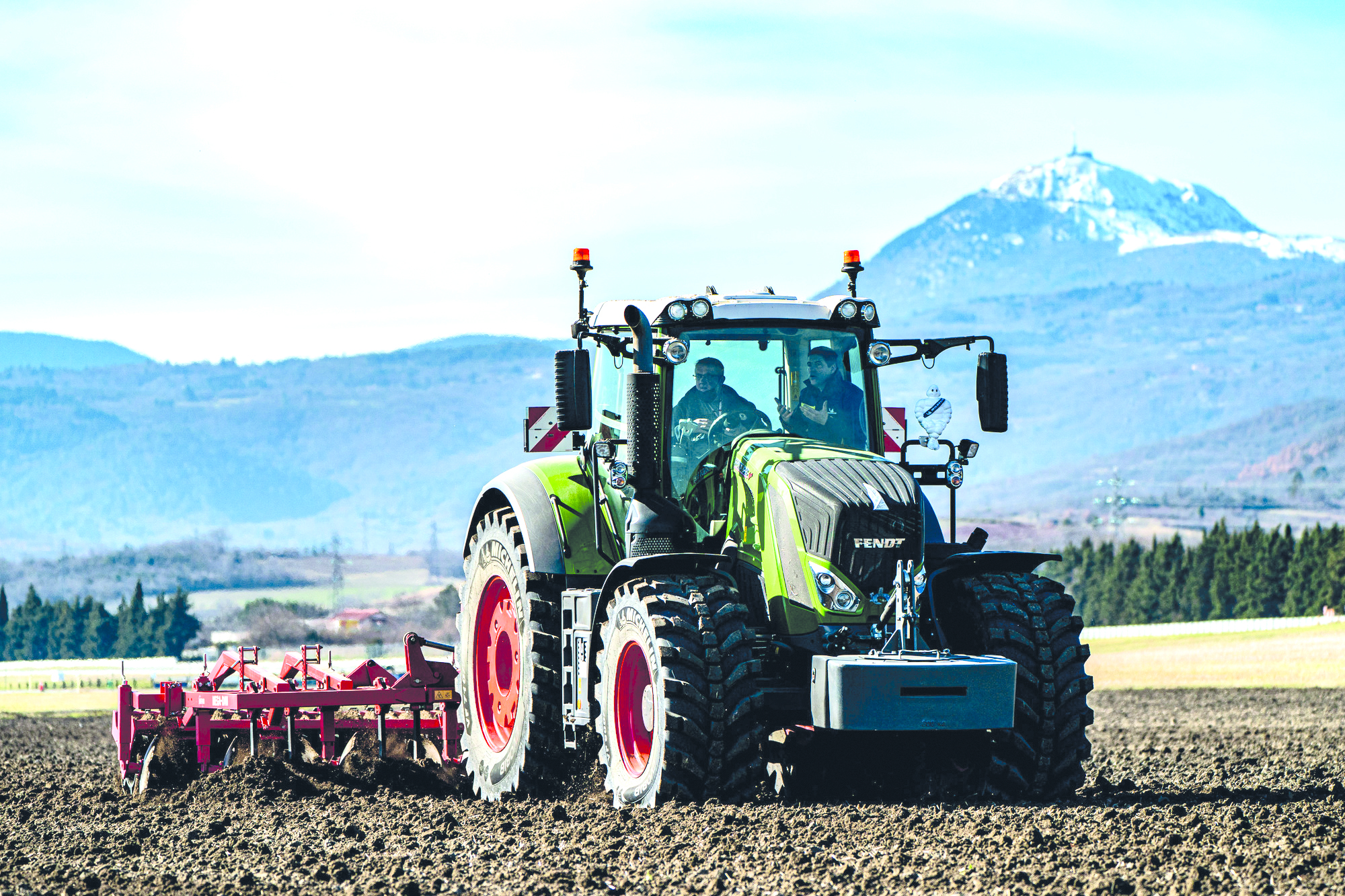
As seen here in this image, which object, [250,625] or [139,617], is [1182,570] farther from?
[139,617]

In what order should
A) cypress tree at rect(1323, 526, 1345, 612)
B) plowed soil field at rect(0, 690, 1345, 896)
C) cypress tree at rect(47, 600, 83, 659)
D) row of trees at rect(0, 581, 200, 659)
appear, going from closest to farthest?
1. plowed soil field at rect(0, 690, 1345, 896)
2. cypress tree at rect(1323, 526, 1345, 612)
3. row of trees at rect(0, 581, 200, 659)
4. cypress tree at rect(47, 600, 83, 659)

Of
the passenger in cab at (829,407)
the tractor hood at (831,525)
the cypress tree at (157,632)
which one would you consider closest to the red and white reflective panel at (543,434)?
the passenger in cab at (829,407)

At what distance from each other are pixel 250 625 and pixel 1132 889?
10872 cm

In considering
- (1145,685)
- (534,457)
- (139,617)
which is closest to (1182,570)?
(1145,685)

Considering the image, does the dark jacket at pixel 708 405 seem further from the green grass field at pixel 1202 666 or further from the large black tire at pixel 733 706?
the green grass field at pixel 1202 666

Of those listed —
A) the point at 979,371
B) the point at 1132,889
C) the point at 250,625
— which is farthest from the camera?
the point at 250,625

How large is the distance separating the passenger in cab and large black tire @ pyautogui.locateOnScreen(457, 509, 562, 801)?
2.22m

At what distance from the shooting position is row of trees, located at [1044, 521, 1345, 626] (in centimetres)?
8950

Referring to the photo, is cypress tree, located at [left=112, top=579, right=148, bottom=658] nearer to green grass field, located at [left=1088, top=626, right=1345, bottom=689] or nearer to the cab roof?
green grass field, located at [left=1088, top=626, right=1345, bottom=689]

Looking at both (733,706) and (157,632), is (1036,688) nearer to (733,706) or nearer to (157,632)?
(733,706)

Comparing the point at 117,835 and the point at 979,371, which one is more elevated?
the point at 979,371

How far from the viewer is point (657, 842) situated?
9117 mm

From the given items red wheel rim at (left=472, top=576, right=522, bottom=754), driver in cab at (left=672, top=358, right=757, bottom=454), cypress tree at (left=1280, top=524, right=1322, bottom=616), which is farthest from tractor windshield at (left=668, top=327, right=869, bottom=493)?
cypress tree at (left=1280, top=524, right=1322, bottom=616)

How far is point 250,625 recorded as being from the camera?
112m
